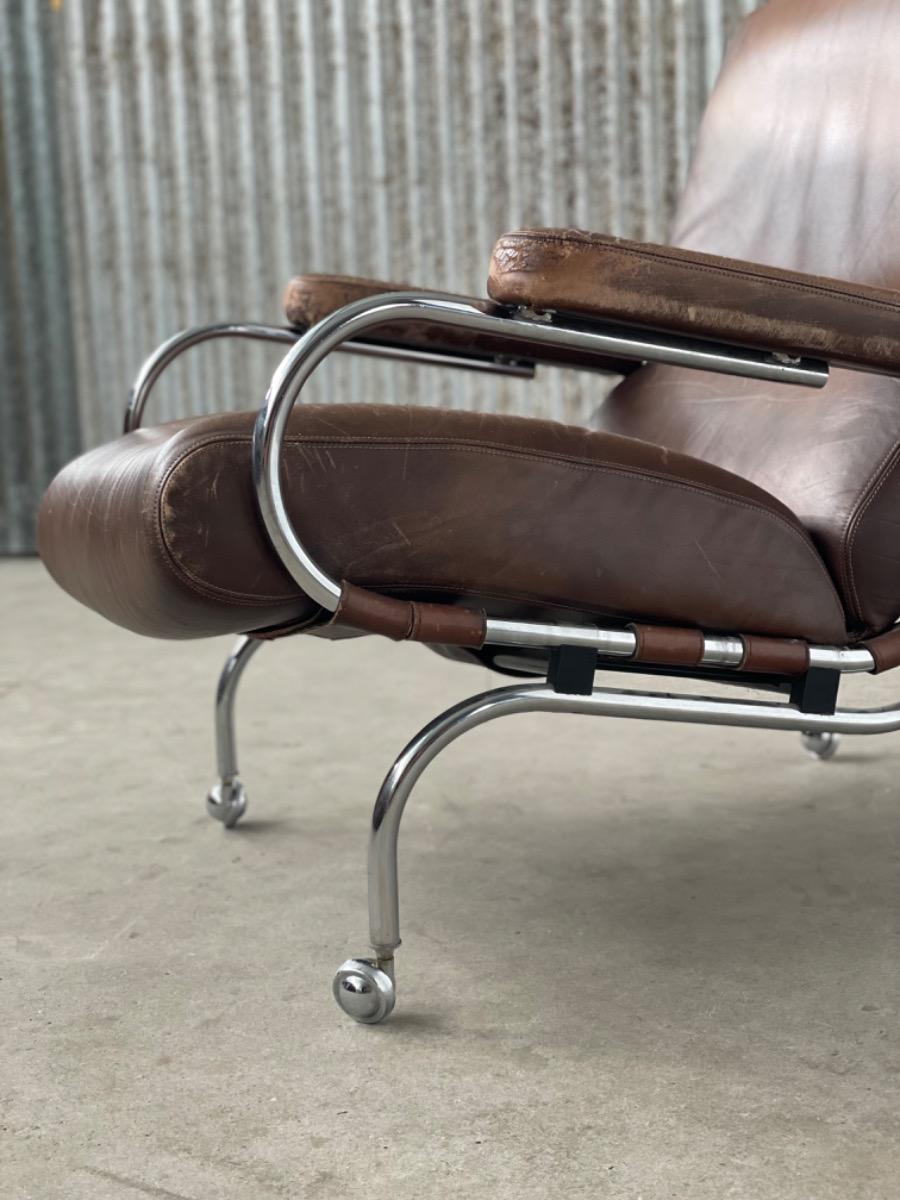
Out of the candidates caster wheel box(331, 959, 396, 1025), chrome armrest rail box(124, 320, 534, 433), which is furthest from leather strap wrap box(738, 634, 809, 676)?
chrome armrest rail box(124, 320, 534, 433)

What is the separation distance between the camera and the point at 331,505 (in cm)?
105

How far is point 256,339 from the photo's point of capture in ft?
5.32

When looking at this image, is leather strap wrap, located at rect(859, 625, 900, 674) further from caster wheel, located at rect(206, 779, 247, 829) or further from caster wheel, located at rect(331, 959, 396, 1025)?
caster wheel, located at rect(206, 779, 247, 829)

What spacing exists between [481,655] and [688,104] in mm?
2913

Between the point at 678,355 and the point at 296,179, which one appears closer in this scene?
the point at 678,355

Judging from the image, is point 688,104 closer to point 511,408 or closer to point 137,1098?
point 511,408

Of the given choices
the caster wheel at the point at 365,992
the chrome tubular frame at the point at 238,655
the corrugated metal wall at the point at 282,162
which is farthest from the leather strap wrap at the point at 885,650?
the corrugated metal wall at the point at 282,162

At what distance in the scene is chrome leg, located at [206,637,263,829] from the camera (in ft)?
5.41

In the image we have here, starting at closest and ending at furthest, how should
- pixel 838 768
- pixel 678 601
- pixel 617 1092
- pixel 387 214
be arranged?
pixel 617 1092, pixel 678 601, pixel 838 768, pixel 387 214

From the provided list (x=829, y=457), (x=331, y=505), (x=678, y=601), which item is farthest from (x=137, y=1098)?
(x=829, y=457)

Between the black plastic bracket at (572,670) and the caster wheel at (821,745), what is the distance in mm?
813

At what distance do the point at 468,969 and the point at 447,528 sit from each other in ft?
1.38

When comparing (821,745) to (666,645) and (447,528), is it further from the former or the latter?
(447,528)

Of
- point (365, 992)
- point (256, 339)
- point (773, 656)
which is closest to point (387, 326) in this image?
Result: point (256, 339)
